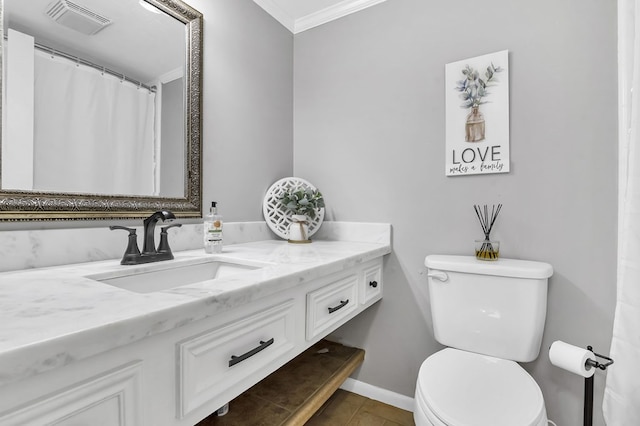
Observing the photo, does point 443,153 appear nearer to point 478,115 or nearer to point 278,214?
point 478,115

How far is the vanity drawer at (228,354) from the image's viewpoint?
65 centimetres

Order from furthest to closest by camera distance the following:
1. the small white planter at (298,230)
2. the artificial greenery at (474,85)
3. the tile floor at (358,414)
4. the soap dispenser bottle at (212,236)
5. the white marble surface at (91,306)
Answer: the small white planter at (298,230) → the tile floor at (358,414) → the artificial greenery at (474,85) → the soap dispenser bottle at (212,236) → the white marble surface at (91,306)

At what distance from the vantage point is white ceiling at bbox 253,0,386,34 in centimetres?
177

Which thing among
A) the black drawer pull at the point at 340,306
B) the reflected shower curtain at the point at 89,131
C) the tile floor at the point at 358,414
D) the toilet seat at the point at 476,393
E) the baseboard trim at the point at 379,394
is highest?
the reflected shower curtain at the point at 89,131

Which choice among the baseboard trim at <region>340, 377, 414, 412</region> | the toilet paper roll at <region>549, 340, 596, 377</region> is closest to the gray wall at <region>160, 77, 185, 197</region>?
the baseboard trim at <region>340, 377, 414, 412</region>

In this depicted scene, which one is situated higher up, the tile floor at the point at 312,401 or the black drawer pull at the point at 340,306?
the black drawer pull at the point at 340,306

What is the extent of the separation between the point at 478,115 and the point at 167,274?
4.73 feet

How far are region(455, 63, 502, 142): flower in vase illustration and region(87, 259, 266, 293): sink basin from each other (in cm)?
111

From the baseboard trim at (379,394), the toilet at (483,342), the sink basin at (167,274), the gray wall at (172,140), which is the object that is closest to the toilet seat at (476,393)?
the toilet at (483,342)

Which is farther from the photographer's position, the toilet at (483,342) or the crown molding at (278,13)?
the crown molding at (278,13)

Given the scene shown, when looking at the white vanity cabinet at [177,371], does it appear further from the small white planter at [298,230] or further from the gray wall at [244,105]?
the gray wall at [244,105]

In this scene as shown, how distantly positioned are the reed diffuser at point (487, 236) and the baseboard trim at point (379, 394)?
85cm

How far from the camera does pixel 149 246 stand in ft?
3.53

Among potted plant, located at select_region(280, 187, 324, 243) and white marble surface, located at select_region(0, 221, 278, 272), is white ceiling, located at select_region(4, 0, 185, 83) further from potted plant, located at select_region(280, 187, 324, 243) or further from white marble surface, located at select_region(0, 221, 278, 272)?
potted plant, located at select_region(280, 187, 324, 243)
